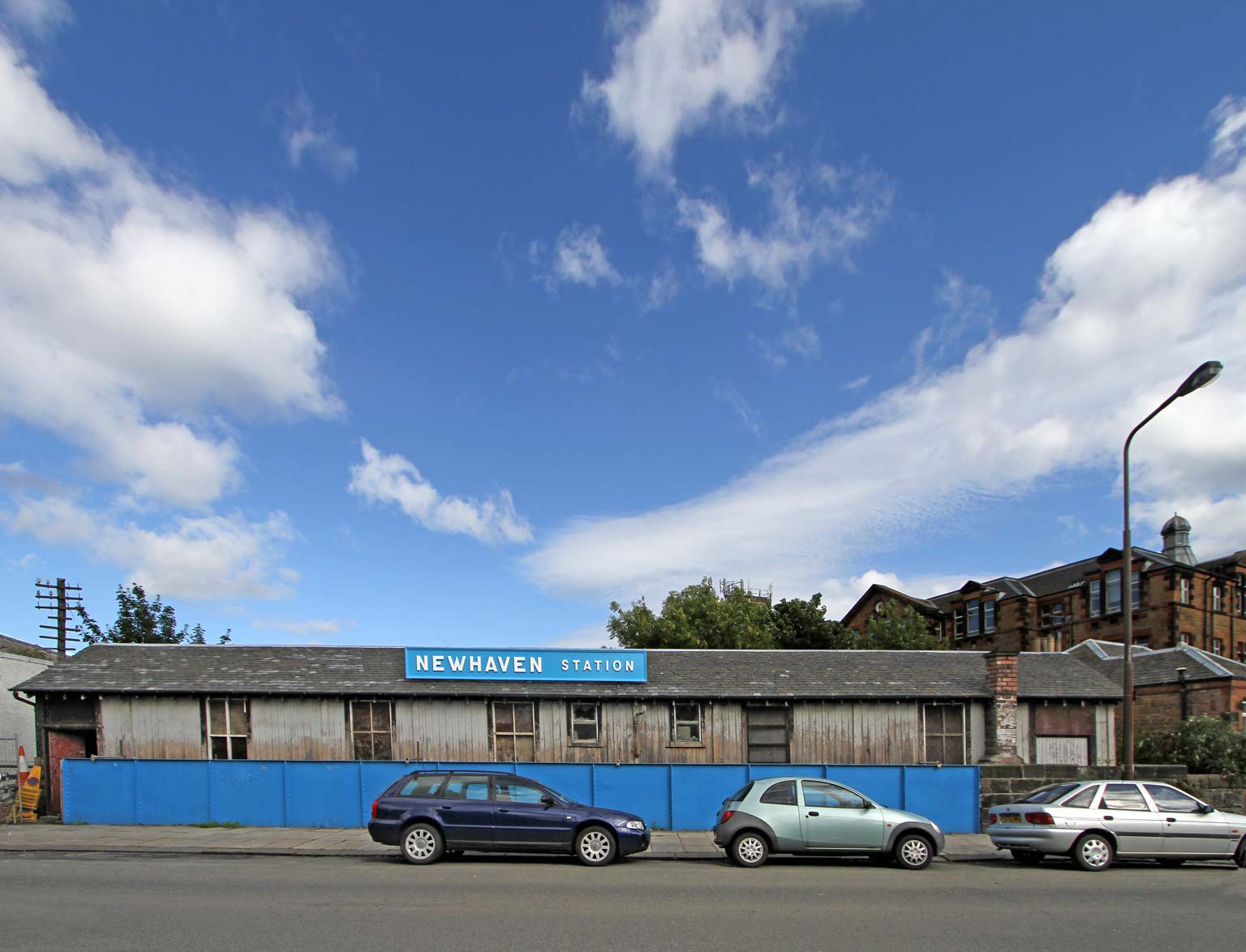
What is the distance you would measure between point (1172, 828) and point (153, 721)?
20.9 meters

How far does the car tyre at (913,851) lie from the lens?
1352cm

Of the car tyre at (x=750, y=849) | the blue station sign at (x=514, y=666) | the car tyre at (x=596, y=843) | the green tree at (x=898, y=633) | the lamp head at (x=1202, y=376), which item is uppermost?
the lamp head at (x=1202, y=376)

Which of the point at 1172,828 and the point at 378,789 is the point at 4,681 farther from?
the point at 1172,828

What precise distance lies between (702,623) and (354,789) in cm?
2780

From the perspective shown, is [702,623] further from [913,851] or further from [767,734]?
[913,851]

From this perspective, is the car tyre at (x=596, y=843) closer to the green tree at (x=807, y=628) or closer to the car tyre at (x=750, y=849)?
the car tyre at (x=750, y=849)

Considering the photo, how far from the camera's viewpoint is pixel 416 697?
21031 millimetres

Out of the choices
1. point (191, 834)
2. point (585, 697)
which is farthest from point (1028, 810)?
point (191, 834)

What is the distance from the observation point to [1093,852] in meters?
13.4

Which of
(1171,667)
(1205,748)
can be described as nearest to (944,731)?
(1205,748)

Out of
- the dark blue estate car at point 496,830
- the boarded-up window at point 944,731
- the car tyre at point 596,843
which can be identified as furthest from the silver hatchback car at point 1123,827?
the boarded-up window at point 944,731

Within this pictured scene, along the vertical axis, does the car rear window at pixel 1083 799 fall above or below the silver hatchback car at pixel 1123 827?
above

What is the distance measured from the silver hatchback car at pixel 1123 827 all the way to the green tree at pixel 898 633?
95.9 feet

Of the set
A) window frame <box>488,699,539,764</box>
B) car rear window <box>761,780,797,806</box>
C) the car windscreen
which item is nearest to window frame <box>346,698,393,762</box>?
window frame <box>488,699,539,764</box>
